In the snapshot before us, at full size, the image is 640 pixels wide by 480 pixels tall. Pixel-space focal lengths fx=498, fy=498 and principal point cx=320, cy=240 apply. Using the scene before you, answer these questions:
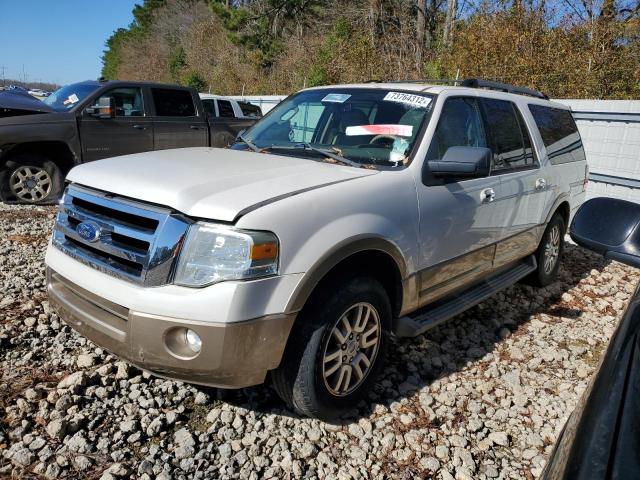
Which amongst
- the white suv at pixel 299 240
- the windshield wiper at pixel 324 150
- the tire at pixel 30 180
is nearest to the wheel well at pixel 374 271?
the white suv at pixel 299 240

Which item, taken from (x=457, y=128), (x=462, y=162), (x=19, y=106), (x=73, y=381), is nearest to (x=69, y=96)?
(x=19, y=106)

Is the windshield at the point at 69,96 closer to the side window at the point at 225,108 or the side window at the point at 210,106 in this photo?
the side window at the point at 210,106

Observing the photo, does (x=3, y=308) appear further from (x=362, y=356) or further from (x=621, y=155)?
(x=621, y=155)

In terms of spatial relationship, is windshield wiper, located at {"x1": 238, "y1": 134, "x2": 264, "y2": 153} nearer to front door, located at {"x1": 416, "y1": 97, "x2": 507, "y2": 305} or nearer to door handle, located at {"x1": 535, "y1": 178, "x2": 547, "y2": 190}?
front door, located at {"x1": 416, "y1": 97, "x2": 507, "y2": 305}

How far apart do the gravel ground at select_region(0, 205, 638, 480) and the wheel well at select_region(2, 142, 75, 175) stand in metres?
3.53

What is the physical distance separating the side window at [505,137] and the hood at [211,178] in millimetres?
1462

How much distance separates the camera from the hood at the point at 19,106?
685 centimetres

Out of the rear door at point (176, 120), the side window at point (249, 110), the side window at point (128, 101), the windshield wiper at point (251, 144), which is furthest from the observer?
the side window at point (249, 110)

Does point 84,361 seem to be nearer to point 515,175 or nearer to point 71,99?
point 515,175

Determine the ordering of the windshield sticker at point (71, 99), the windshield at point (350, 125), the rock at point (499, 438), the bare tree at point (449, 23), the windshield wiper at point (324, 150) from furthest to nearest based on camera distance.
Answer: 1. the bare tree at point (449, 23)
2. the windshield sticker at point (71, 99)
3. the windshield at point (350, 125)
4. the windshield wiper at point (324, 150)
5. the rock at point (499, 438)

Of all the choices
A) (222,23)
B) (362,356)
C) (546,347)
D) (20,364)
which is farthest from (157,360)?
(222,23)

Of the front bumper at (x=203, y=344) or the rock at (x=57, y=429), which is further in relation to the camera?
the rock at (x=57, y=429)

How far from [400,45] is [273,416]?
1847cm

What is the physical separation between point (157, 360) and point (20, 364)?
1.34 metres
